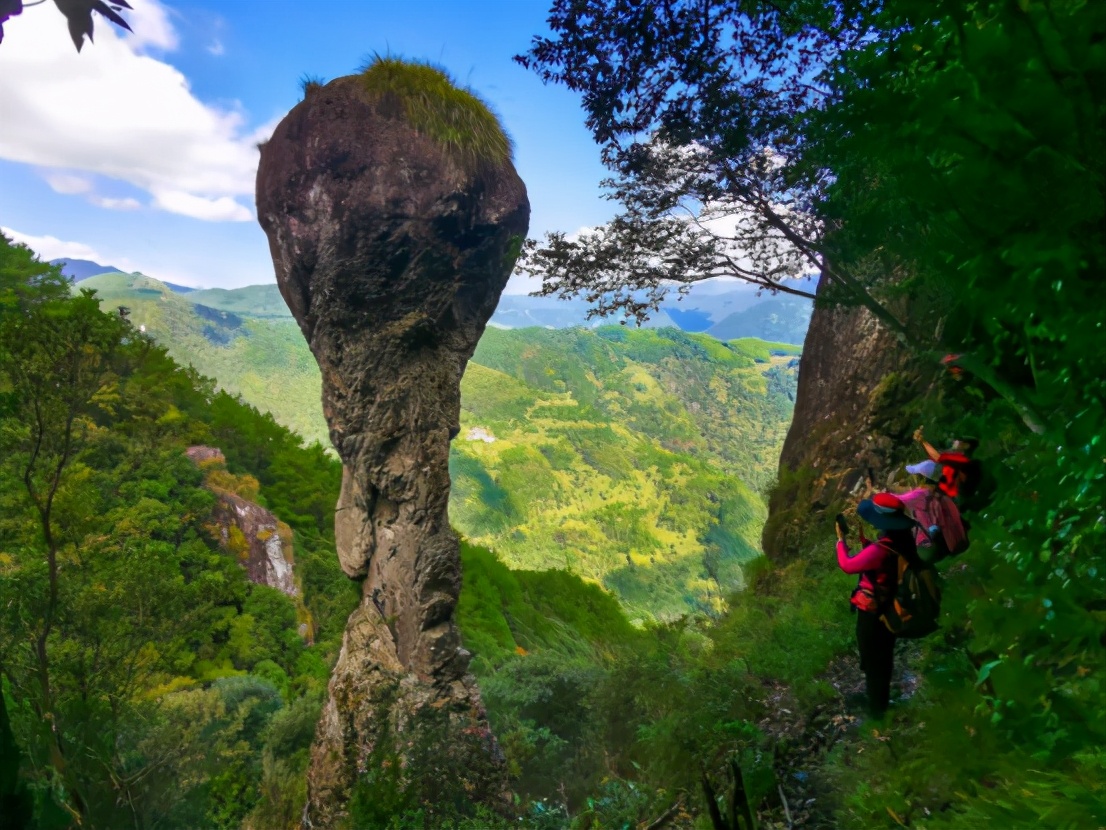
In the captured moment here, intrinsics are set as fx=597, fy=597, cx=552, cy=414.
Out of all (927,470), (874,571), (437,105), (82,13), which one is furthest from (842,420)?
(82,13)

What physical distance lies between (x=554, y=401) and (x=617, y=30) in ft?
226

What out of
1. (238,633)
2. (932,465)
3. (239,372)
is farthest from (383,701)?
(239,372)

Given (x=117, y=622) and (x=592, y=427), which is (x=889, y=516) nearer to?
(x=117, y=622)

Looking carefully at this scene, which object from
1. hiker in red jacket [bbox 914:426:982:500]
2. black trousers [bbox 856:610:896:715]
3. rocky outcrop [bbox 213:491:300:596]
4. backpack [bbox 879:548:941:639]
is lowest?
rocky outcrop [bbox 213:491:300:596]

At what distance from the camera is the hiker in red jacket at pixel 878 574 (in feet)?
8.96

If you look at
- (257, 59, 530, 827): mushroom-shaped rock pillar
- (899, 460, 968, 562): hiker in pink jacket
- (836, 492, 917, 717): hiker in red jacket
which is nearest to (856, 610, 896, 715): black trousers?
(836, 492, 917, 717): hiker in red jacket

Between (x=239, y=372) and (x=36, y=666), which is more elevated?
(x=239, y=372)

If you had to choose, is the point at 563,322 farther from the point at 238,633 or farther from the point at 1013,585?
the point at 1013,585

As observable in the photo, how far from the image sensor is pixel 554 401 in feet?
241

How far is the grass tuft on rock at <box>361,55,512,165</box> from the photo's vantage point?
8422mm

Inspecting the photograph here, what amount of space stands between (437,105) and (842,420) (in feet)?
23.3

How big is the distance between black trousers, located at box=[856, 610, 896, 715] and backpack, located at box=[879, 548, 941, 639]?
217 mm

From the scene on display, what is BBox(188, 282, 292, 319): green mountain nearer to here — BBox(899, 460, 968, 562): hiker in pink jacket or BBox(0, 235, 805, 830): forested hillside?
BBox(0, 235, 805, 830): forested hillside

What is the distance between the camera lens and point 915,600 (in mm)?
2666
